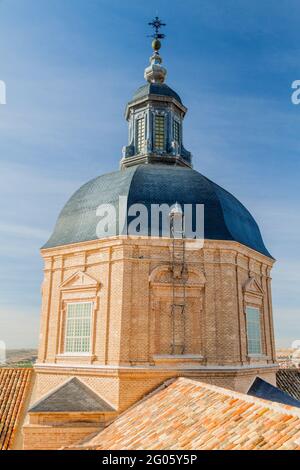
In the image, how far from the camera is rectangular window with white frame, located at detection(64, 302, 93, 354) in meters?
14.6

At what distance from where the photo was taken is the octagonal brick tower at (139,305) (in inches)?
520

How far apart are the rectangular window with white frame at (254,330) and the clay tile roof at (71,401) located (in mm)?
6084

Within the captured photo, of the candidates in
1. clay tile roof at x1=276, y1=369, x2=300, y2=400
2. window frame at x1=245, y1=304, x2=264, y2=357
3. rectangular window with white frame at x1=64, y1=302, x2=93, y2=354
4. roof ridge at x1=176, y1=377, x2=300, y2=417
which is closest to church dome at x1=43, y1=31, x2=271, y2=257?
window frame at x1=245, y1=304, x2=264, y2=357

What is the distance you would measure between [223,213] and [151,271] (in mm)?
3587

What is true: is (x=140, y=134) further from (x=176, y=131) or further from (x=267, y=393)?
(x=267, y=393)

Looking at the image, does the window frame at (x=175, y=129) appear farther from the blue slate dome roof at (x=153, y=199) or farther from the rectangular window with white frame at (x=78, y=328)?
the rectangular window with white frame at (x=78, y=328)

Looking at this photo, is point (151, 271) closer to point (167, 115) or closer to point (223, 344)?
point (223, 344)

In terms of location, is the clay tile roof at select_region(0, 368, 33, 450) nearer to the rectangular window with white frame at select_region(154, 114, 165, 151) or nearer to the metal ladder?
the metal ladder

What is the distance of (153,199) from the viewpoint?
14.9 metres

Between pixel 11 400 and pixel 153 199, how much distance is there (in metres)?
9.87

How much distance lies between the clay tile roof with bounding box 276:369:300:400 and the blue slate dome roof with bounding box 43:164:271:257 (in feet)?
25.8

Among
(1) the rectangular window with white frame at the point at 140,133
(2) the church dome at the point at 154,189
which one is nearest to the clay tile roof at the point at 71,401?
(2) the church dome at the point at 154,189

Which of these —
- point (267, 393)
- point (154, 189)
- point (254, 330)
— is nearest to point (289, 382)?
point (254, 330)
